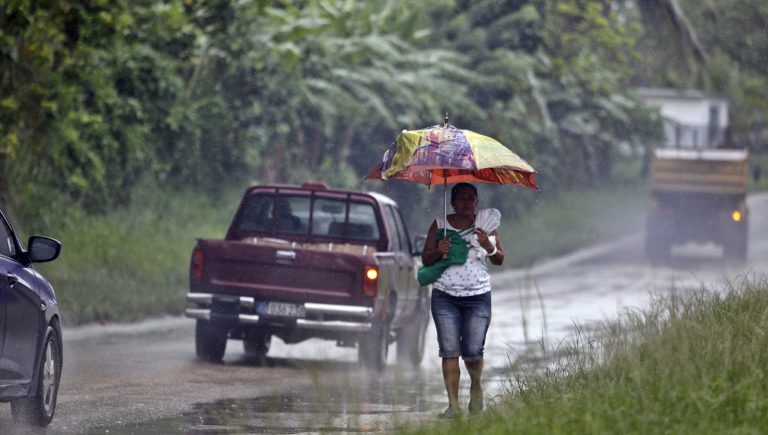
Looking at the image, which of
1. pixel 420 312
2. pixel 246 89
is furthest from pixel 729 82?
pixel 420 312

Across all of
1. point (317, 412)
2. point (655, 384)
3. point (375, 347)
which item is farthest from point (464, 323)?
point (375, 347)

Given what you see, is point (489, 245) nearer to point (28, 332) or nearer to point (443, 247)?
point (443, 247)

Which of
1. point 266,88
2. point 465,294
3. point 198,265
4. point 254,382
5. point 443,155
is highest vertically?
point 266,88

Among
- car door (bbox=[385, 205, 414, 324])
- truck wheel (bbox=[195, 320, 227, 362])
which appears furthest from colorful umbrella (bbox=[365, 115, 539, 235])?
car door (bbox=[385, 205, 414, 324])

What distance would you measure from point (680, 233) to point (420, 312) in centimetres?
1817

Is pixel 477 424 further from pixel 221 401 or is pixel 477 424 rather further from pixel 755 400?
pixel 221 401

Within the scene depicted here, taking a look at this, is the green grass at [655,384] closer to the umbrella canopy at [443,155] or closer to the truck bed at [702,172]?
the umbrella canopy at [443,155]

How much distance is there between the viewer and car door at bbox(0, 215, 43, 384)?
8.70 metres

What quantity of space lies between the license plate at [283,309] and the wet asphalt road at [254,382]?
1.70ft

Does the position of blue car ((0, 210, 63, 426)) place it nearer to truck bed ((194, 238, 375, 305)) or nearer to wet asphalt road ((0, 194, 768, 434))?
wet asphalt road ((0, 194, 768, 434))

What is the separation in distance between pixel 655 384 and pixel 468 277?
1991mm

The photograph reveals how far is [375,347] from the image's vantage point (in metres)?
14.2

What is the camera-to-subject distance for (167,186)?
2708cm

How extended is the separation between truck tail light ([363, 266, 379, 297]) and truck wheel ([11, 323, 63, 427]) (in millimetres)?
Result: 4500
